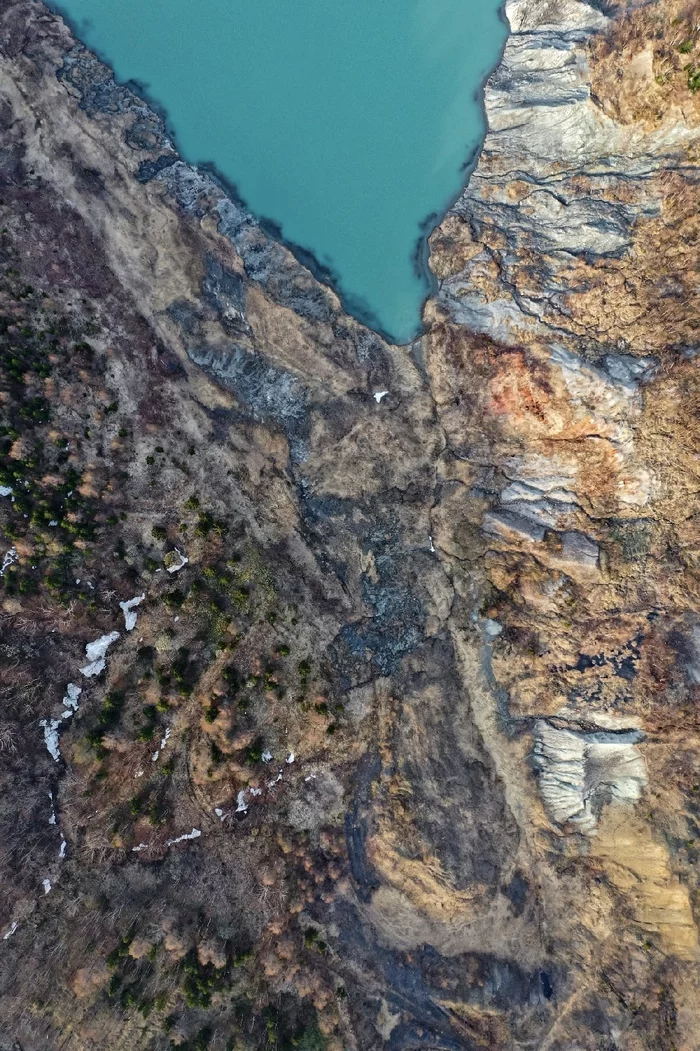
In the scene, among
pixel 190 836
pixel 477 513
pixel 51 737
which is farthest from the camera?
pixel 477 513

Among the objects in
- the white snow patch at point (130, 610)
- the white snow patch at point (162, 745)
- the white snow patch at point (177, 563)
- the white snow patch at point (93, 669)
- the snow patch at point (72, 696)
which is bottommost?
the white snow patch at point (162, 745)

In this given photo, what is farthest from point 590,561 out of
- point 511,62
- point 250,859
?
point 511,62

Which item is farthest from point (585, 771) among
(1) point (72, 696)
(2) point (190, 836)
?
(1) point (72, 696)

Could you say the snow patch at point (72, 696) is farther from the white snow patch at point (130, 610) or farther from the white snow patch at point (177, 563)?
the white snow patch at point (177, 563)

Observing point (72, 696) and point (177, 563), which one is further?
point (177, 563)

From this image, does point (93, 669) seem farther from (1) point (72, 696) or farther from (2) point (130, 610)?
(2) point (130, 610)

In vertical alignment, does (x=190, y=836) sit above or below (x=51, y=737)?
below

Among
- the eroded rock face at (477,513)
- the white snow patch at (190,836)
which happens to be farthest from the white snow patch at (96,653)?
the white snow patch at (190,836)
